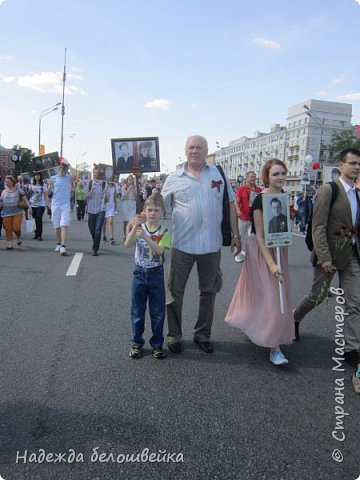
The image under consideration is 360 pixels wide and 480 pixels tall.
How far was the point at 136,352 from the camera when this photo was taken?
377 cm

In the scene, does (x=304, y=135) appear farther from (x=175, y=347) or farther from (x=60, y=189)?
(x=175, y=347)

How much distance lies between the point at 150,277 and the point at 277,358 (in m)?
1.41

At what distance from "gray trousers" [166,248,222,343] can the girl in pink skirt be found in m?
0.28

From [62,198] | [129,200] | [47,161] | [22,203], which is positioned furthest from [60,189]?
[47,161]

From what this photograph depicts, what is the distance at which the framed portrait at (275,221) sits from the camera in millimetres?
3750

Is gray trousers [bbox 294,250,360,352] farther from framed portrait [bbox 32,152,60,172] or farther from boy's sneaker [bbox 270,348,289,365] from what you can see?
framed portrait [bbox 32,152,60,172]

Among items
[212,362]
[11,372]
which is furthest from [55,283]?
[212,362]

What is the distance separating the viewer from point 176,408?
2906 millimetres

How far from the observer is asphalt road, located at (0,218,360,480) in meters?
2.36

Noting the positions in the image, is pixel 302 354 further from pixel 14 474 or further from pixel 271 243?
pixel 14 474

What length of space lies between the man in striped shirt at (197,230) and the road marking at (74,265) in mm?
3709

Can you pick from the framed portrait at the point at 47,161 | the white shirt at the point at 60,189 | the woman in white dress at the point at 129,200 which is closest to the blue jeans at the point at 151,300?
the white shirt at the point at 60,189

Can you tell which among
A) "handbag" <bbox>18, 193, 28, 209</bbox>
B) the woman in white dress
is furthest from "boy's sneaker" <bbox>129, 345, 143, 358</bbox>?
"handbag" <bbox>18, 193, 28, 209</bbox>

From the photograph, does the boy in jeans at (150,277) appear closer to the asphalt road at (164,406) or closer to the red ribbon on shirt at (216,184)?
the asphalt road at (164,406)
